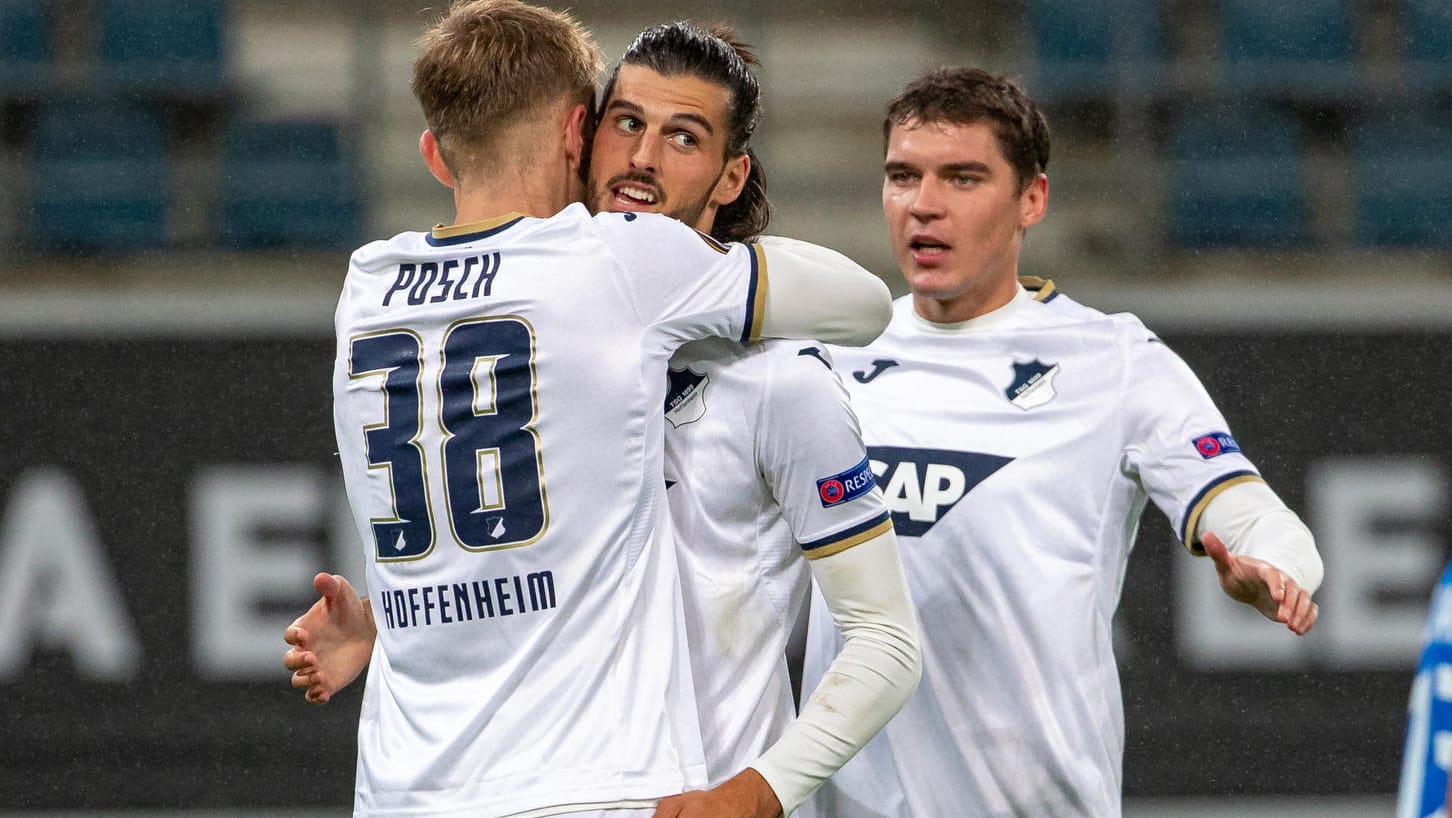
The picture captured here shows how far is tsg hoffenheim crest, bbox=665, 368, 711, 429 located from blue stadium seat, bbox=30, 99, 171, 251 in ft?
19.8

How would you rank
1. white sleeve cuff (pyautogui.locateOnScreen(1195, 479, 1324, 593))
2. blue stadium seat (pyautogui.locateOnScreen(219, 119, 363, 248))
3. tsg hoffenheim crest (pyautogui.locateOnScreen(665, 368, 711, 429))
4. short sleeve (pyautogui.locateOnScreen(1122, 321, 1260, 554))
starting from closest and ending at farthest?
tsg hoffenheim crest (pyautogui.locateOnScreen(665, 368, 711, 429)) < white sleeve cuff (pyautogui.locateOnScreen(1195, 479, 1324, 593)) < short sleeve (pyautogui.locateOnScreen(1122, 321, 1260, 554)) < blue stadium seat (pyautogui.locateOnScreen(219, 119, 363, 248))

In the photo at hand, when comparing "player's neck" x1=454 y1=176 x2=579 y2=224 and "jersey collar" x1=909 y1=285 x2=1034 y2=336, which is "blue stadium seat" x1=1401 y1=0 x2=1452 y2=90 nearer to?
"jersey collar" x1=909 y1=285 x2=1034 y2=336

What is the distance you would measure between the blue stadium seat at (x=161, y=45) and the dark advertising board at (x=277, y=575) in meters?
2.26

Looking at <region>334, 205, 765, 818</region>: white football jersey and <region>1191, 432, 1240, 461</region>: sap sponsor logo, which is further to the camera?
<region>1191, 432, 1240, 461</region>: sap sponsor logo

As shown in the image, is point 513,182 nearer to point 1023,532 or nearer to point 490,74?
point 490,74

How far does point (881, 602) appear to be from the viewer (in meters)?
2.50

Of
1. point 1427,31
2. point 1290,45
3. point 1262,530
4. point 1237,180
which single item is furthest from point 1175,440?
point 1427,31

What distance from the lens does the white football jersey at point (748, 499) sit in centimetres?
251

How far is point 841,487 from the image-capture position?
8.22 feet

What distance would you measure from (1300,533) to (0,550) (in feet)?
16.7

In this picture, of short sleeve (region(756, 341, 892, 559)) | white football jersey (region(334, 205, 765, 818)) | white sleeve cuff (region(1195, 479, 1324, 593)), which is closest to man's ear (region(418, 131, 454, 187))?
white football jersey (region(334, 205, 765, 818))

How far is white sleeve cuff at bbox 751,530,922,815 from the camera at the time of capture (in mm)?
2385

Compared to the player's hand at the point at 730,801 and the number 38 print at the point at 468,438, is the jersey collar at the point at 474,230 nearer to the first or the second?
the number 38 print at the point at 468,438

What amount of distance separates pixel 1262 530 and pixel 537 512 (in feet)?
4.78
